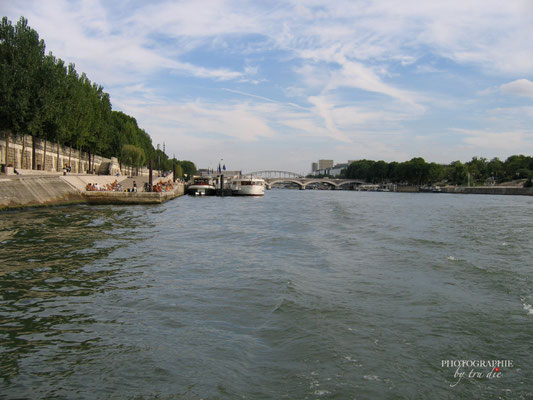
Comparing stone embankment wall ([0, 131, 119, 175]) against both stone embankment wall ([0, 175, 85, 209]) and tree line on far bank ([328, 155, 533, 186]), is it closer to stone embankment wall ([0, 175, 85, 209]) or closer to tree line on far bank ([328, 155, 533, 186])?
stone embankment wall ([0, 175, 85, 209])

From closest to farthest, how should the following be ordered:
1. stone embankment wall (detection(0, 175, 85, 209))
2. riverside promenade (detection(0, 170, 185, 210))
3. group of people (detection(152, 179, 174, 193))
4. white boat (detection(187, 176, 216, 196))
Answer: stone embankment wall (detection(0, 175, 85, 209)) → riverside promenade (detection(0, 170, 185, 210)) → group of people (detection(152, 179, 174, 193)) → white boat (detection(187, 176, 216, 196))

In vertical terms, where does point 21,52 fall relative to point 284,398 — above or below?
above

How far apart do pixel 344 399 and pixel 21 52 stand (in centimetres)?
4572

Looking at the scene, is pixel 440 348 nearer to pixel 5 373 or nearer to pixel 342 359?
pixel 342 359

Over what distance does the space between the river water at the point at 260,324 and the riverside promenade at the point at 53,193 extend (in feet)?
51.0

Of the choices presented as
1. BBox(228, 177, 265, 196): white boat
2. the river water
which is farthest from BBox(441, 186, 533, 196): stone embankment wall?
the river water

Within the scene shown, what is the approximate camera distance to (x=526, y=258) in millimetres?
14820

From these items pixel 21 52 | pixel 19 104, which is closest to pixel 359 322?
pixel 19 104

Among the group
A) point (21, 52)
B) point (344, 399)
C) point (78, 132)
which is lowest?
point (344, 399)

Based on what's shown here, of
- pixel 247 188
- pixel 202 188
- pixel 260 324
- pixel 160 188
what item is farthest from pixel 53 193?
pixel 247 188

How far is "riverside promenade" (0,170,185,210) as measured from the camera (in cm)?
2840

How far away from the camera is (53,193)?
3419 cm

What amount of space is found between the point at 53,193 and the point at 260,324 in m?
32.0

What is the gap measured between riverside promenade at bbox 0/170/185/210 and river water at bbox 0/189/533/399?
15530mm
